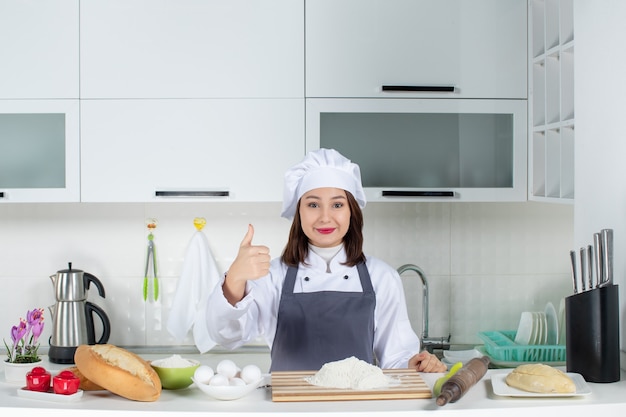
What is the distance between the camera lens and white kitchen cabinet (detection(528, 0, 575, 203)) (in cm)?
218

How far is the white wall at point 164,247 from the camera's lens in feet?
9.06

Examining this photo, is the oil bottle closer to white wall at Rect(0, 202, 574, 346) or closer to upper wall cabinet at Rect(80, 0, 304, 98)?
upper wall cabinet at Rect(80, 0, 304, 98)

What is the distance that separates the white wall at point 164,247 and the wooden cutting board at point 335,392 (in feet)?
4.89

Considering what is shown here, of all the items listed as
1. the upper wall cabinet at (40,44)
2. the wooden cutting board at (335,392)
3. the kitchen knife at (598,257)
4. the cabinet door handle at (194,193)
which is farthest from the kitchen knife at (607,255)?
the upper wall cabinet at (40,44)

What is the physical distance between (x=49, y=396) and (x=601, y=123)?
1.25 meters

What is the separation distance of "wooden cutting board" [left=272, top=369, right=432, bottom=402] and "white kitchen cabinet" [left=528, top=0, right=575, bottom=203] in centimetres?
107

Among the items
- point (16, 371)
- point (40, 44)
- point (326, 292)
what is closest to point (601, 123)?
point (326, 292)

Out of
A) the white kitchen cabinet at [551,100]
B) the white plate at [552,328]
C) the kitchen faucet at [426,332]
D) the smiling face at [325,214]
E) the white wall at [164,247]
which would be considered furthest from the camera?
the white wall at [164,247]

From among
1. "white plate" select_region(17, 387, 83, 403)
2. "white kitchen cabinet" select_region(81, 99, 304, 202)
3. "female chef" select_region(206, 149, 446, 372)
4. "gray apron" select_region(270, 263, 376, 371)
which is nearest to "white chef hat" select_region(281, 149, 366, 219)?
"female chef" select_region(206, 149, 446, 372)

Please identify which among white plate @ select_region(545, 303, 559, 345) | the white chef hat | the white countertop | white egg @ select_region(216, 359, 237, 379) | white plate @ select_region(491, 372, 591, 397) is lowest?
white plate @ select_region(545, 303, 559, 345)

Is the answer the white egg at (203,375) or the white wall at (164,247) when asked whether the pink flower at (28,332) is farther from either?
the white egg at (203,375)

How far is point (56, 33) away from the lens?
7.82ft

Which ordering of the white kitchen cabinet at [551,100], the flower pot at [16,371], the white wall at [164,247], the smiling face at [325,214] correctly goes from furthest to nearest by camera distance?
1. the white wall at [164,247]
2. the white kitchen cabinet at [551,100]
3. the smiling face at [325,214]
4. the flower pot at [16,371]

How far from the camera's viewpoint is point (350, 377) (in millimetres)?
1269
